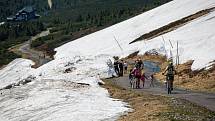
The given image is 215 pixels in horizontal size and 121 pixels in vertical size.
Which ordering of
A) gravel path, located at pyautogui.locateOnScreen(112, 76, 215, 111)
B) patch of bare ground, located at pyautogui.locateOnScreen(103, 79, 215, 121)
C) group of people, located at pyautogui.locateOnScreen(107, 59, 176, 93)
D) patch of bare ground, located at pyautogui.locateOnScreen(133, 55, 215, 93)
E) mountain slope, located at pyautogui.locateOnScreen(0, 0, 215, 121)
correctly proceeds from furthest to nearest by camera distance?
patch of bare ground, located at pyautogui.locateOnScreen(133, 55, 215, 93) < group of people, located at pyautogui.locateOnScreen(107, 59, 176, 93) < mountain slope, located at pyautogui.locateOnScreen(0, 0, 215, 121) < gravel path, located at pyautogui.locateOnScreen(112, 76, 215, 111) < patch of bare ground, located at pyautogui.locateOnScreen(103, 79, 215, 121)

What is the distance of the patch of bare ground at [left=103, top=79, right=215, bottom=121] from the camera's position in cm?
2350

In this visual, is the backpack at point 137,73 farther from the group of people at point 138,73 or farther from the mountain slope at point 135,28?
the mountain slope at point 135,28

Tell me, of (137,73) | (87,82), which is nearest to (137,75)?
(137,73)

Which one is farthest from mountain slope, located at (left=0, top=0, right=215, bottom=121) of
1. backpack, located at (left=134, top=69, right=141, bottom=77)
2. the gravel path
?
the gravel path

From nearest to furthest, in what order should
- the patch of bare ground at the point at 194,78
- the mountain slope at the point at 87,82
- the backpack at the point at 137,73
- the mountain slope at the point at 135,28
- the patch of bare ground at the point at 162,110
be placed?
the patch of bare ground at the point at 162,110
the mountain slope at the point at 87,82
the patch of bare ground at the point at 194,78
the backpack at the point at 137,73
the mountain slope at the point at 135,28

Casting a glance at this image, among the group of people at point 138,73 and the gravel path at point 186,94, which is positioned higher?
the group of people at point 138,73

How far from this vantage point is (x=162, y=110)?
25.6 meters

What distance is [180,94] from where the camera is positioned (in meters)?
33.5

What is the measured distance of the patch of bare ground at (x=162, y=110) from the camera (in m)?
23.5

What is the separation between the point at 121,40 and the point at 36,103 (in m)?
50.0

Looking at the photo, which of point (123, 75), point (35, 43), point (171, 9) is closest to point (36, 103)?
point (123, 75)

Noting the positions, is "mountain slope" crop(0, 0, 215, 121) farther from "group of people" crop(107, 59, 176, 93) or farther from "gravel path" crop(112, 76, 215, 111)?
"gravel path" crop(112, 76, 215, 111)

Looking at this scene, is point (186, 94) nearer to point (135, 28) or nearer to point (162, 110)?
point (162, 110)

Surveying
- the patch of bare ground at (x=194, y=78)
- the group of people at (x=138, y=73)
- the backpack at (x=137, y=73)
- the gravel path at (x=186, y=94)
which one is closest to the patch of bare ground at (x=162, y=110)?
the gravel path at (x=186, y=94)
